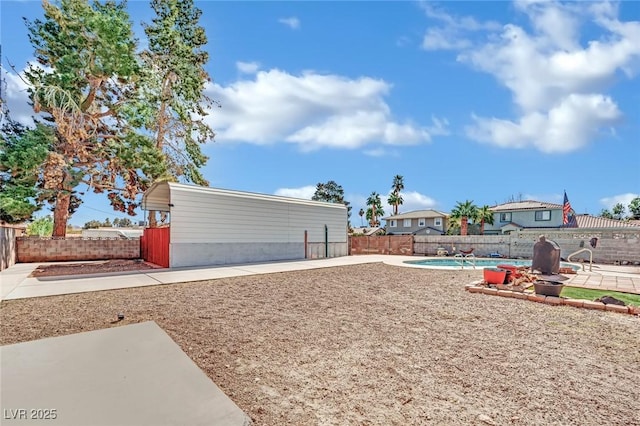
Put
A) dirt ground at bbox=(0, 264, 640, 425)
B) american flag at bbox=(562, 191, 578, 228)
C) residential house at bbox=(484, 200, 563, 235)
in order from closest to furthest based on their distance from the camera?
1. dirt ground at bbox=(0, 264, 640, 425)
2. american flag at bbox=(562, 191, 578, 228)
3. residential house at bbox=(484, 200, 563, 235)

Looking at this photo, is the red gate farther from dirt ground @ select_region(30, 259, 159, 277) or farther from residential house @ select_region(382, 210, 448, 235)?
residential house @ select_region(382, 210, 448, 235)

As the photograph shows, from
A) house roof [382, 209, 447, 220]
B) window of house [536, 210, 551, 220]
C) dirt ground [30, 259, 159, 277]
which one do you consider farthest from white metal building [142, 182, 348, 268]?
window of house [536, 210, 551, 220]

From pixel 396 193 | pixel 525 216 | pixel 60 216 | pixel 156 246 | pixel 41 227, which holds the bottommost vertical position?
pixel 156 246

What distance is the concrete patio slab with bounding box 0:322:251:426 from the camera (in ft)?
6.96

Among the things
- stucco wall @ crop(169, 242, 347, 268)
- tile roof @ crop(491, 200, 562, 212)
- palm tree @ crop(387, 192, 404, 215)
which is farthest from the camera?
palm tree @ crop(387, 192, 404, 215)

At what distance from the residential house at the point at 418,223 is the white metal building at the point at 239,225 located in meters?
20.8

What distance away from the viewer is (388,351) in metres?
3.68

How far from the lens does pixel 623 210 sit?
151 feet

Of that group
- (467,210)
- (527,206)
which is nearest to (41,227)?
(467,210)

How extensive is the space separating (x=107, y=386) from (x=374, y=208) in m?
43.8

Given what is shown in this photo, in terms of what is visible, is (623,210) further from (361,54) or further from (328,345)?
(328,345)

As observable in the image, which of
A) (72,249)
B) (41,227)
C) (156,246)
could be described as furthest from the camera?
(41,227)

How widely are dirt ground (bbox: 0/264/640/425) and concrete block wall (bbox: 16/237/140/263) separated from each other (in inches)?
402

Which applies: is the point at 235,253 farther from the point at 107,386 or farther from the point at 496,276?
the point at 107,386
